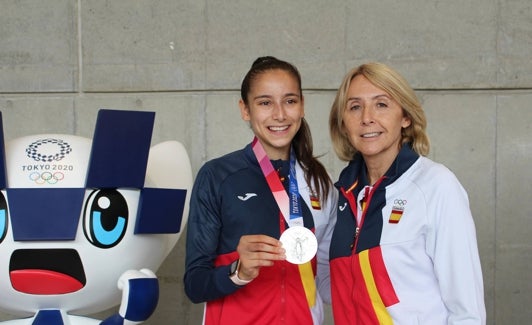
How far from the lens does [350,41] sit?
4.59 meters

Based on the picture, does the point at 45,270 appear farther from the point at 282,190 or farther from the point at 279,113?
the point at 279,113

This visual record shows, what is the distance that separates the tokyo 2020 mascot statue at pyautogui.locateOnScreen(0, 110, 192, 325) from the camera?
273cm

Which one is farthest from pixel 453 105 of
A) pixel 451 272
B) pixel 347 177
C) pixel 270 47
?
pixel 451 272

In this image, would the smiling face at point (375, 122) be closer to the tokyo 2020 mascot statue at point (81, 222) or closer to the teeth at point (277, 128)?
the teeth at point (277, 128)

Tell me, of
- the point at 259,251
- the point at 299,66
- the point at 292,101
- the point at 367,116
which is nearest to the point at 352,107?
the point at 367,116

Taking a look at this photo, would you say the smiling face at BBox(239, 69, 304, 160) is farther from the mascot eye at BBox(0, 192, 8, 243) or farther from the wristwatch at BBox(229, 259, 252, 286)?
the mascot eye at BBox(0, 192, 8, 243)

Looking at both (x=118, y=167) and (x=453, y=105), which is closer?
(x=118, y=167)

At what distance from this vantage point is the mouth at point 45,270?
275 cm

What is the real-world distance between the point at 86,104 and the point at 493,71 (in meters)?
2.63

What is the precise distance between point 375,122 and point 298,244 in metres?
0.46

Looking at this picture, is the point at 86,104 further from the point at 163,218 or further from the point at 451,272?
the point at 451,272

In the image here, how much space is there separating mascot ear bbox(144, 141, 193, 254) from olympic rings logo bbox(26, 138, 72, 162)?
51 centimetres

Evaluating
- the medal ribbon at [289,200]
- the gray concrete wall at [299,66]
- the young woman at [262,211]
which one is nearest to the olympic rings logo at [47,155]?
the young woman at [262,211]

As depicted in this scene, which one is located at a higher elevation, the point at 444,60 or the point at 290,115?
the point at 444,60
